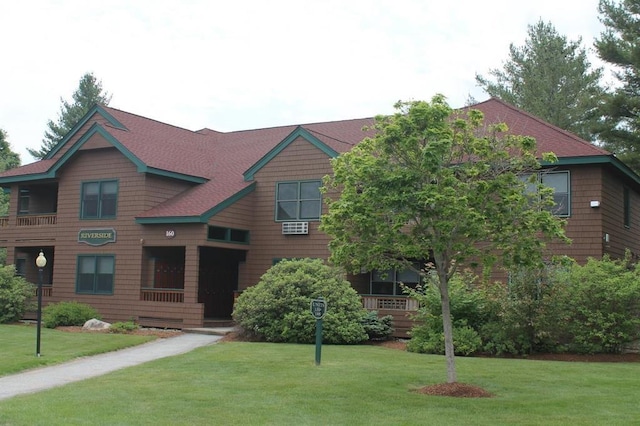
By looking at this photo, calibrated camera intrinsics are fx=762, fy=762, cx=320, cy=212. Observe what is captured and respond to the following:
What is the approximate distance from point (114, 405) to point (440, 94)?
7432 mm

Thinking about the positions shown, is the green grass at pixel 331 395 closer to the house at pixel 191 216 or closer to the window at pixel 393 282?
the house at pixel 191 216

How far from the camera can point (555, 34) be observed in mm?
46750

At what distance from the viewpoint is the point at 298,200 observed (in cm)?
2734

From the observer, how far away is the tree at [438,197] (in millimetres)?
12586

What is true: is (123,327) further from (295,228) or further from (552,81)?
(552,81)

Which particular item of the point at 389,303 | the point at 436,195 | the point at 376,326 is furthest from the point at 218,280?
the point at 436,195

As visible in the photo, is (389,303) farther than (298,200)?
No

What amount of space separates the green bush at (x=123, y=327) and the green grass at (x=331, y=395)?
8.04m

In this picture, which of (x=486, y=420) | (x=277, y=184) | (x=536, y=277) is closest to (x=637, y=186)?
(x=536, y=277)

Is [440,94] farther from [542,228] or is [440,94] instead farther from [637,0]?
[637,0]

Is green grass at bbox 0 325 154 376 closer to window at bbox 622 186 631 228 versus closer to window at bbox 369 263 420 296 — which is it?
window at bbox 369 263 420 296

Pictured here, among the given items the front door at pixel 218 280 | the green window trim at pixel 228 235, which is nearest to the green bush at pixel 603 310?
the green window trim at pixel 228 235

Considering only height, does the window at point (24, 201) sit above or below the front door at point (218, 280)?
above

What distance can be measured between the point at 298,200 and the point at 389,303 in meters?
5.22
